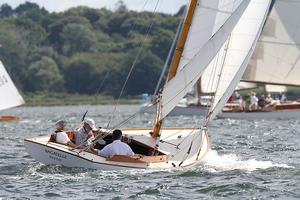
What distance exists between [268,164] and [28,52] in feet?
362

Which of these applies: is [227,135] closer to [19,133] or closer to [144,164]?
[19,133]

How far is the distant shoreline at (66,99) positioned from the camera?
359 feet

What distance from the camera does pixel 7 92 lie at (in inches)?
1805

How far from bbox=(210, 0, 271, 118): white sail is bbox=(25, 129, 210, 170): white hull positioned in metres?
1.11

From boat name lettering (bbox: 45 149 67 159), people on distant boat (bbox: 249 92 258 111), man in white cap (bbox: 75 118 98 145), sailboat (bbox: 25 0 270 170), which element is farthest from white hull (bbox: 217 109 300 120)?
boat name lettering (bbox: 45 149 67 159)

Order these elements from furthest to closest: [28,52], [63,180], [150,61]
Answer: [28,52] < [150,61] < [63,180]

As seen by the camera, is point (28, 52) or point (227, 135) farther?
point (28, 52)

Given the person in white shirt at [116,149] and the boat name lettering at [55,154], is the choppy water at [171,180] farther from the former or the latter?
the person in white shirt at [116,149]

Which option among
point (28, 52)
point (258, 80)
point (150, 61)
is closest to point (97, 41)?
point (28, 52)

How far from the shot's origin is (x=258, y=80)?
163ft

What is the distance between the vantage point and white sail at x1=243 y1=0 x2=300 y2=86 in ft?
160

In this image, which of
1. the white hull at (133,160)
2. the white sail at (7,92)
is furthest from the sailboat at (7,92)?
the white hull at (133,160)

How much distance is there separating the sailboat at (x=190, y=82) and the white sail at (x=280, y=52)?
900 inches

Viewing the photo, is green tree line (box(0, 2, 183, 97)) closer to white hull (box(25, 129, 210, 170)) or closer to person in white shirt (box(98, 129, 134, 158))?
white hull (box(25, 129, 210, 170))
